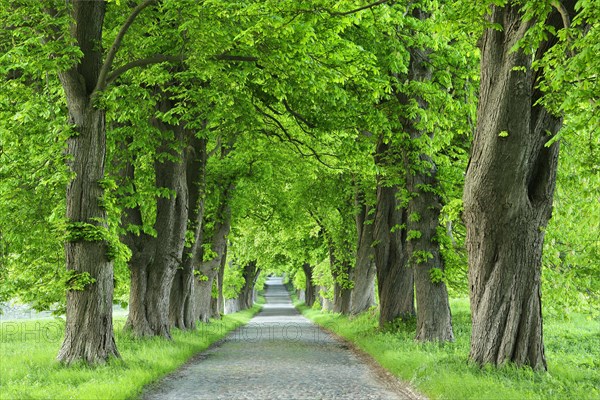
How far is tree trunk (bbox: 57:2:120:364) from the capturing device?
1219 centimetres

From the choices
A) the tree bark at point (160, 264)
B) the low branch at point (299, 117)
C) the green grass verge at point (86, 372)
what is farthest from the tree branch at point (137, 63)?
the green grass verge at point (86, 372)

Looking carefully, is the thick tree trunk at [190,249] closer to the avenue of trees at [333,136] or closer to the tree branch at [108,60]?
the avenue of trees at [333,136]

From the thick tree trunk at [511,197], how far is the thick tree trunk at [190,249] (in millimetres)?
13400

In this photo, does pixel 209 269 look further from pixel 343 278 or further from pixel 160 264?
pixel 160 264

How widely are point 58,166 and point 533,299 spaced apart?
8665 mm

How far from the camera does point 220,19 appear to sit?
43.1ft

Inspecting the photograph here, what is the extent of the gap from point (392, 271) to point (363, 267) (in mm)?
8957

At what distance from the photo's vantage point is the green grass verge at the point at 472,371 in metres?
8.91

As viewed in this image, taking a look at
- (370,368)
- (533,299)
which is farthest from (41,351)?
(533,299)

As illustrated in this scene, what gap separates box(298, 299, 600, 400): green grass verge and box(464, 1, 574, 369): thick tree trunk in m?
0.61

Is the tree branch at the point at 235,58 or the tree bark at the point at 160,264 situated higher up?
the tree branch at the point at 235,58

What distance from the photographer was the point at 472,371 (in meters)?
10.5

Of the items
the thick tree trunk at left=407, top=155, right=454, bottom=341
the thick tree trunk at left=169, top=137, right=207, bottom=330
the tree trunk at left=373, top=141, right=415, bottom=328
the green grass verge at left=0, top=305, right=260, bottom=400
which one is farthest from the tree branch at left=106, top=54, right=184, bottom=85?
the thick tree trunk at left=169, top=137, right=207, bottom=330

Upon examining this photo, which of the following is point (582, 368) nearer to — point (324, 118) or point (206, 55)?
point (324, 118)
